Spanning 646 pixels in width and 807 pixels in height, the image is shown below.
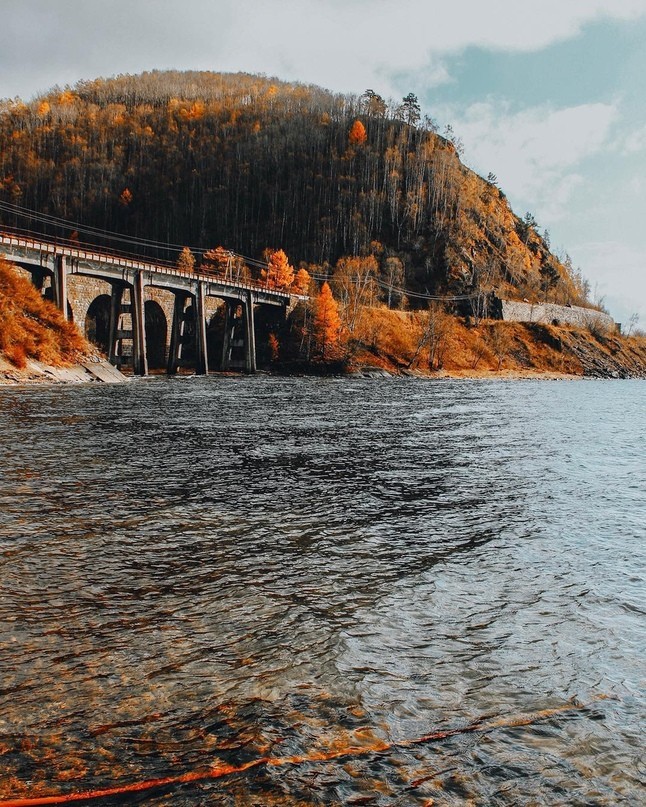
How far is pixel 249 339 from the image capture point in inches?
3209

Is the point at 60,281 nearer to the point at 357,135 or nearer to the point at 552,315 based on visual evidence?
the point at 552,315

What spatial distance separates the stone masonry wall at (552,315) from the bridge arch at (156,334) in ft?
262

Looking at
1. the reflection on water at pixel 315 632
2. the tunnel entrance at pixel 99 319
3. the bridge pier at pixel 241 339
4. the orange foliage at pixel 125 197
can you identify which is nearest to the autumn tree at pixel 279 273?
the bridge pier at pixel 241 339

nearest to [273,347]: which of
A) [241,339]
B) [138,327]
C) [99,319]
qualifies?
[241,339]

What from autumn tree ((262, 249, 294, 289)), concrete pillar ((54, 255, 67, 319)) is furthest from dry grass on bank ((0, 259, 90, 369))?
autumn tree ((262, 249, 294, 289))

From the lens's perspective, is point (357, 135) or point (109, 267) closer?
point (109, 267)

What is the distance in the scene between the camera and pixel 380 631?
531 cm

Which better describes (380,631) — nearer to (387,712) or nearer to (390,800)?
(387,712)

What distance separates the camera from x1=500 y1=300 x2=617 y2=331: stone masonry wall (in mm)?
132125

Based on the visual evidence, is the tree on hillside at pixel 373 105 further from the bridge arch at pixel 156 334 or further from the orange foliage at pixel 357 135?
the bridge arch at pixel 156 334

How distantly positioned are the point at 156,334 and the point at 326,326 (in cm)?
2765

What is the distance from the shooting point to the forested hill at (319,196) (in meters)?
146

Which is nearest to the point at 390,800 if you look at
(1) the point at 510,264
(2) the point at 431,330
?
(2) the point at 431,330

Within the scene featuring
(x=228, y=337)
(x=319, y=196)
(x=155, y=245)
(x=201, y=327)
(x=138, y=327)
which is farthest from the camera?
(x=155, y=245)
